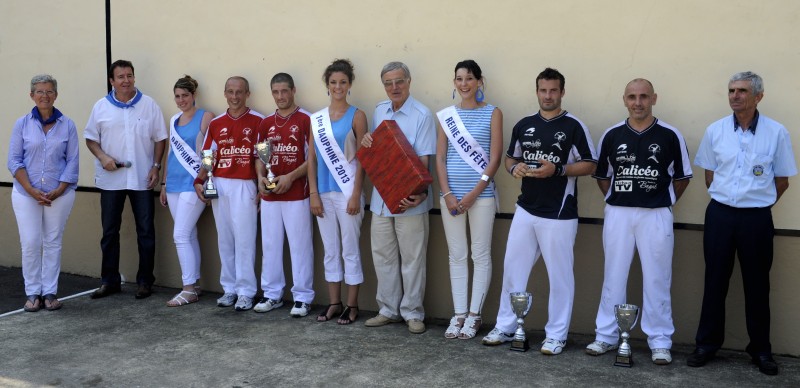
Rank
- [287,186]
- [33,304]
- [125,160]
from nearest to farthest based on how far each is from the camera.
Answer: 1. [287,186]
2. [33,304]
3. [125,160]

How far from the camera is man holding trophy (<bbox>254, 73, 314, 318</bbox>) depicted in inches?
243

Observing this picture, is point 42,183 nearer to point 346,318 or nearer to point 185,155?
point 185,155

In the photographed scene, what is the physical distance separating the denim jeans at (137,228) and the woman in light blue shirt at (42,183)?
0.36 metres

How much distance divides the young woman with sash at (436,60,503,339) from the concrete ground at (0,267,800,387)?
324mm

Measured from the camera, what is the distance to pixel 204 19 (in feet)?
22.6

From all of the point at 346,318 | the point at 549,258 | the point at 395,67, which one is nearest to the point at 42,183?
the point at 346,318

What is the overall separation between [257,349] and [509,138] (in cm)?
214

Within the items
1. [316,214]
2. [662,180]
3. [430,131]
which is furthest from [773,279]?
[316,214]

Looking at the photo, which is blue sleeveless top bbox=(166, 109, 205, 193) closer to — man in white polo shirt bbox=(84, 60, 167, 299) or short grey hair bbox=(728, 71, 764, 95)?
man in white polo shirt bbox=(84, 60, 167, 299)

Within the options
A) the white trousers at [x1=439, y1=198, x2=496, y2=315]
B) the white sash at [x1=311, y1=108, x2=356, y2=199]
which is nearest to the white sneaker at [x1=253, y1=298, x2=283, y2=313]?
the white sash at [x1=311, y1=108, x2=356, y2=199]

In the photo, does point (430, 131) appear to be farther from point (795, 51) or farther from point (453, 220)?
point (795, 51)

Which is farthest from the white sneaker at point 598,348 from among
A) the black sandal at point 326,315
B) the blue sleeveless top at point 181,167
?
the blue sleeveless top at point 181,167

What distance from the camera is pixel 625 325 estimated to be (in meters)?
4.83

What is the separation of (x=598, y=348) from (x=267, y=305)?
2516mm
